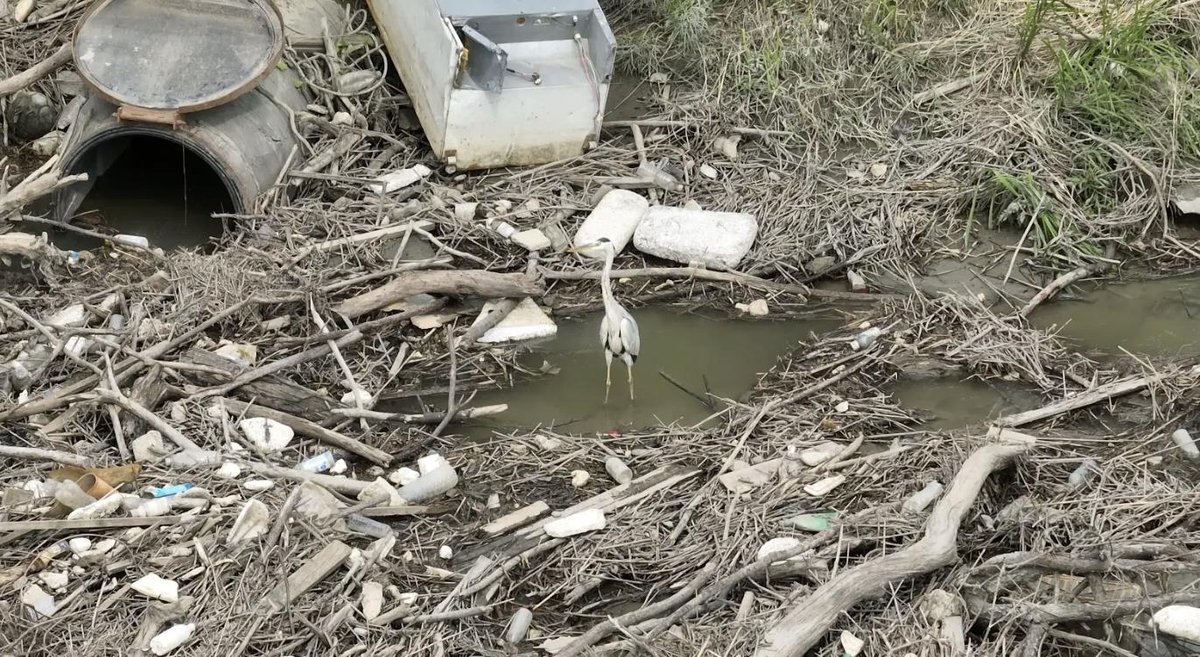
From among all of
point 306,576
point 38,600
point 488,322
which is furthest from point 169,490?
point 488,322

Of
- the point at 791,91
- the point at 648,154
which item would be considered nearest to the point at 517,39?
the point at 648,154

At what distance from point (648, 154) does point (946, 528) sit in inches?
129

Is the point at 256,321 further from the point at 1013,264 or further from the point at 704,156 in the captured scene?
the point at 1013,264

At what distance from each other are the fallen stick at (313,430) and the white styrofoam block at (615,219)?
182cm

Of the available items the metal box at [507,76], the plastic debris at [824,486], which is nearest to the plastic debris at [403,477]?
the plastic debris at [824,486]

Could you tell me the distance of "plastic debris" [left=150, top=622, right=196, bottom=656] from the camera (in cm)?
394

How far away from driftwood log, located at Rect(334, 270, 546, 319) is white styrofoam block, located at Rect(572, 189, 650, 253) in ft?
1.94

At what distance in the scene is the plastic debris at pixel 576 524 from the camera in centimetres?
457

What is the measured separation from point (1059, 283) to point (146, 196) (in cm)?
511

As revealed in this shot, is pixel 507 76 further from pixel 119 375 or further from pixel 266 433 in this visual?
pixel 119 375

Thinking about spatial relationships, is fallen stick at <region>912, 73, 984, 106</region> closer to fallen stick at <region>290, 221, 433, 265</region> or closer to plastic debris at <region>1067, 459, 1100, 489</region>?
plastic debris at <region>1067, 459, 1100, 489</region>

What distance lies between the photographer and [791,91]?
7.05 meters

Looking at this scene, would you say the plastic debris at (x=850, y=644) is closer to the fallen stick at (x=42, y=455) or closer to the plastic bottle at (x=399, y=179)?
the fallen stick at (x=42, y=455)

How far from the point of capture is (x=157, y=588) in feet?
13.5
